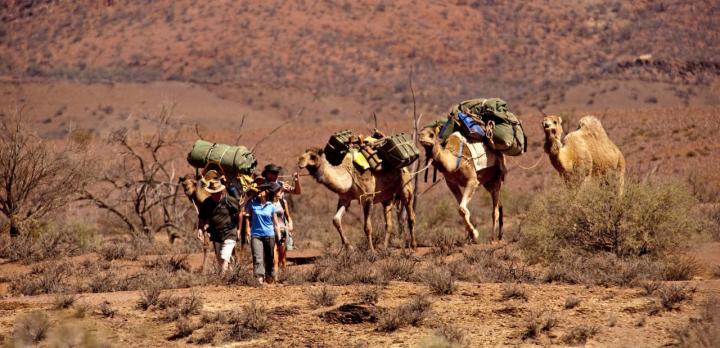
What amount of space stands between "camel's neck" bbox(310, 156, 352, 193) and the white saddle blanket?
1.97m

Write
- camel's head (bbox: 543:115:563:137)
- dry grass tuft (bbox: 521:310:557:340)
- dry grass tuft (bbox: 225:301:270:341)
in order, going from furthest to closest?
1. camel's head (bbox: 543:115:563:137)
2. dry grass tuft (bbox: 225:301:270:341)
3. dry grass tuft (bbox: 521:310:557:340)

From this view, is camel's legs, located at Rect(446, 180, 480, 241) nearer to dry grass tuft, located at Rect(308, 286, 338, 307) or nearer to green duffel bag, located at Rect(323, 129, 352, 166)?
green duffel bag, located at Rect(323, 129, 352, 166)

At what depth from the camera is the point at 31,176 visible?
21.9 m

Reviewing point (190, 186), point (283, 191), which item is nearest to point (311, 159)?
point (283, 191)

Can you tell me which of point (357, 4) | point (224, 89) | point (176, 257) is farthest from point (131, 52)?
point (176, 257)

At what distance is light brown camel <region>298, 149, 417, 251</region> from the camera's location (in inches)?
686

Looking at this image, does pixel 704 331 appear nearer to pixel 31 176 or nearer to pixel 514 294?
pixel 514 294

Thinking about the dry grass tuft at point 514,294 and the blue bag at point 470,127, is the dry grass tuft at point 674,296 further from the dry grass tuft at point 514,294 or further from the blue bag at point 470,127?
the blue bag at point 470,127

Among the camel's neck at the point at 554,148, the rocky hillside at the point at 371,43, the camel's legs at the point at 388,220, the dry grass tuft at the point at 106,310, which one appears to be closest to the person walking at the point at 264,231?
the dry grass tuft at the point at 106,310

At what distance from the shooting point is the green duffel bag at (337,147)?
60.1 ft

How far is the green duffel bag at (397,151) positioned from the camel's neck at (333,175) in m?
0.64

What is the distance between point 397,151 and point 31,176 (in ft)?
27.1

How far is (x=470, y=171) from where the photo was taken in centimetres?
1859

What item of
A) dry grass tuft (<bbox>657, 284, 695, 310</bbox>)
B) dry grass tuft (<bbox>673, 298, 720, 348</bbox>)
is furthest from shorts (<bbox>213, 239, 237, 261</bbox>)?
dry grass tuft (<bbox>673, 298, 720, 348</bbox>)
